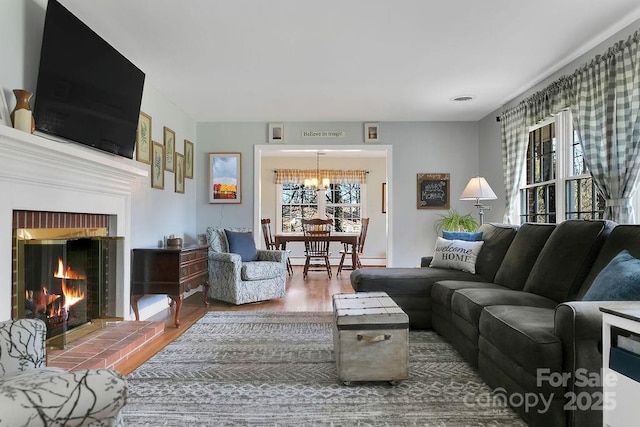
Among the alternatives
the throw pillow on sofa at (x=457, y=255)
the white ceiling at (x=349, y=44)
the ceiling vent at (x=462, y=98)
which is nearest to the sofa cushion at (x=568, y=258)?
the throw pillow on sofa at (x=457, y=255)

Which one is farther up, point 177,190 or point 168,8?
point 168,8

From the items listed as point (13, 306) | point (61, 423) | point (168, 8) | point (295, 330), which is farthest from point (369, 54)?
point (61, 423)

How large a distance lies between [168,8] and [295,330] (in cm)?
262

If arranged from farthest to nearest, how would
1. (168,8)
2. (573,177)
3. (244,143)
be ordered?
(244,143), (573,177), (168,8)

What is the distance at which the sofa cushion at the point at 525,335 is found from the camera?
5.60 ft

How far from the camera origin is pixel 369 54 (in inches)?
140

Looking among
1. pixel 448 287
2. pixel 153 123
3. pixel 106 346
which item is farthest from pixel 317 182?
pixel 106 346

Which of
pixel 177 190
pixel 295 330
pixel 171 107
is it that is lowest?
pixel 295 330

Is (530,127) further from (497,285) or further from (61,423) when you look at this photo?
(61,423)

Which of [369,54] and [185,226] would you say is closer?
[369,54]

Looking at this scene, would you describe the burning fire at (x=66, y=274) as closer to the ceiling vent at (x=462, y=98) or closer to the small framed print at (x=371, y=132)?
the small framed print at (x=371, y=132)

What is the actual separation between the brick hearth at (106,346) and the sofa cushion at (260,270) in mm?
1335

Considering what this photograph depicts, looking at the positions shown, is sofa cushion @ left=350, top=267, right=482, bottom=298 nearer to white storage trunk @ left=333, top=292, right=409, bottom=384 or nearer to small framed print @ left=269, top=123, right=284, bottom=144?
white storage trunk @ left=333, top=292, right=409, bottom=384

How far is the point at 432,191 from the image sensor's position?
19.8 feet
